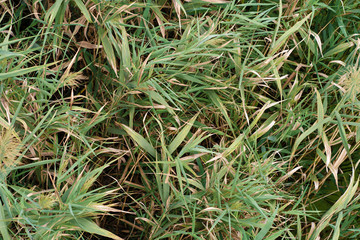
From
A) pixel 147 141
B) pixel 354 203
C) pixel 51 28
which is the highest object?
pixel 51 28

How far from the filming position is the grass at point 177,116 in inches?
40.3

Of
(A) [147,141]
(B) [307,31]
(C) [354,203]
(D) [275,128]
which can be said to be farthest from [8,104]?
(C) [354,203]

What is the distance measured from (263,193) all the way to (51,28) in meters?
0.66

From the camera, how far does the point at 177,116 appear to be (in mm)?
1104

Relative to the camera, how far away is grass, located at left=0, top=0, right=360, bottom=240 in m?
1.02

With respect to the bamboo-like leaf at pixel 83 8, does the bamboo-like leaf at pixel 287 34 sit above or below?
below

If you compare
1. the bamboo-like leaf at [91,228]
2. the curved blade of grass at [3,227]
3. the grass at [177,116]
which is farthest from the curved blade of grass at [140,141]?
the curved blade of grass at [3,227]

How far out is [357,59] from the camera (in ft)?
4.09

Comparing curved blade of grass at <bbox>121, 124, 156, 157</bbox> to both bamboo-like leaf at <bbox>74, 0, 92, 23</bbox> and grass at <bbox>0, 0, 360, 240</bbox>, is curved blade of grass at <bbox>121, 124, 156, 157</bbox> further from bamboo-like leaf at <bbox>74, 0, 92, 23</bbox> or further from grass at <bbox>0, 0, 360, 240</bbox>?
bamboo-like leaf at <bbox>74, 0, 92, 23</bbox>

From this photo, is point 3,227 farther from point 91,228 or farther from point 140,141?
point 140,141

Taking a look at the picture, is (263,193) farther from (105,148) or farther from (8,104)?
(8,104)

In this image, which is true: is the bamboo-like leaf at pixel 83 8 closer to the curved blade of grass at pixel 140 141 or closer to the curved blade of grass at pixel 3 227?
the curved blade of grass at pixel 140 141

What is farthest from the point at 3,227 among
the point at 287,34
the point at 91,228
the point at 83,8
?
the point at 287,34

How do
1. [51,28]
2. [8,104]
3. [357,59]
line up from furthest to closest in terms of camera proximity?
1. [357,59]
2. [51,28]
3. [8,104]
